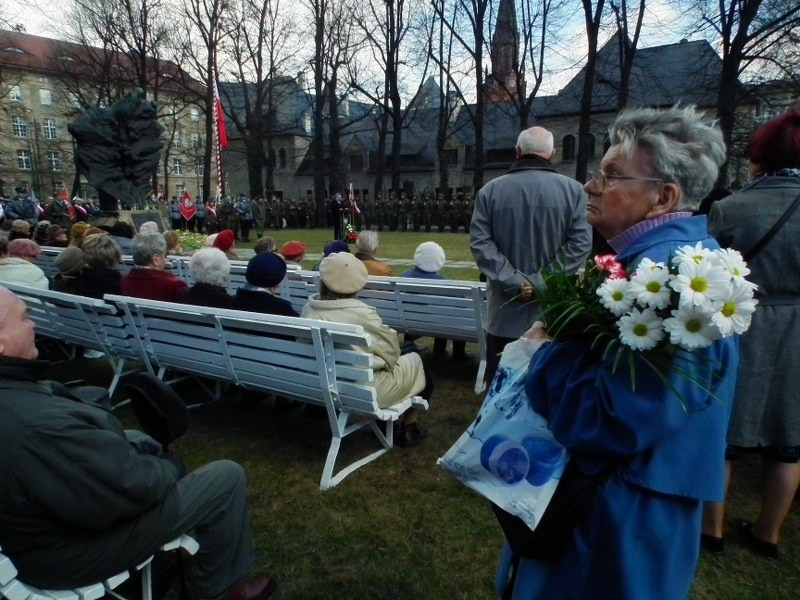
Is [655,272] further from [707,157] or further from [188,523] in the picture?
[188,523]

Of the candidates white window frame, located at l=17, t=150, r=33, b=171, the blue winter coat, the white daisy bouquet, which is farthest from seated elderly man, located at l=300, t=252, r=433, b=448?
white window frame, located at l=17, t=150, r=33, b=171

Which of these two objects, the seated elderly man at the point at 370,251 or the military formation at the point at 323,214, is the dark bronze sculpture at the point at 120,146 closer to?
the military formation at the point at 323,214

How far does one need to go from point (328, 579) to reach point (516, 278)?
1.91 meters

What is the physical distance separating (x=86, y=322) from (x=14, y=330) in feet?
9.57

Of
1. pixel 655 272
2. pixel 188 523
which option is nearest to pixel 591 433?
pixel 655 272

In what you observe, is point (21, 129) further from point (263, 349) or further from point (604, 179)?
point (604, 179)

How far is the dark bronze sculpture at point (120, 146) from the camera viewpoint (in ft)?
43.4

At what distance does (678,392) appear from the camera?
A: 45.2 inches

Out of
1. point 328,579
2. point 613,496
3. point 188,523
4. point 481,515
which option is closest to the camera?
point 613,496

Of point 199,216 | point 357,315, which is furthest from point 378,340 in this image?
point 199,216

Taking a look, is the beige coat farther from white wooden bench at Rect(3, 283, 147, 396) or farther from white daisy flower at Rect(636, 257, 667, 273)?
white daisy flower at Rect(636, 257, 667, 273)

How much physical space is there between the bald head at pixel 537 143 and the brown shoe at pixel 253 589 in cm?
266

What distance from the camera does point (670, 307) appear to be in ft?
3.66

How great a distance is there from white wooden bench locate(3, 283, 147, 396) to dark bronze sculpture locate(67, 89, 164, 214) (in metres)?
9.80
